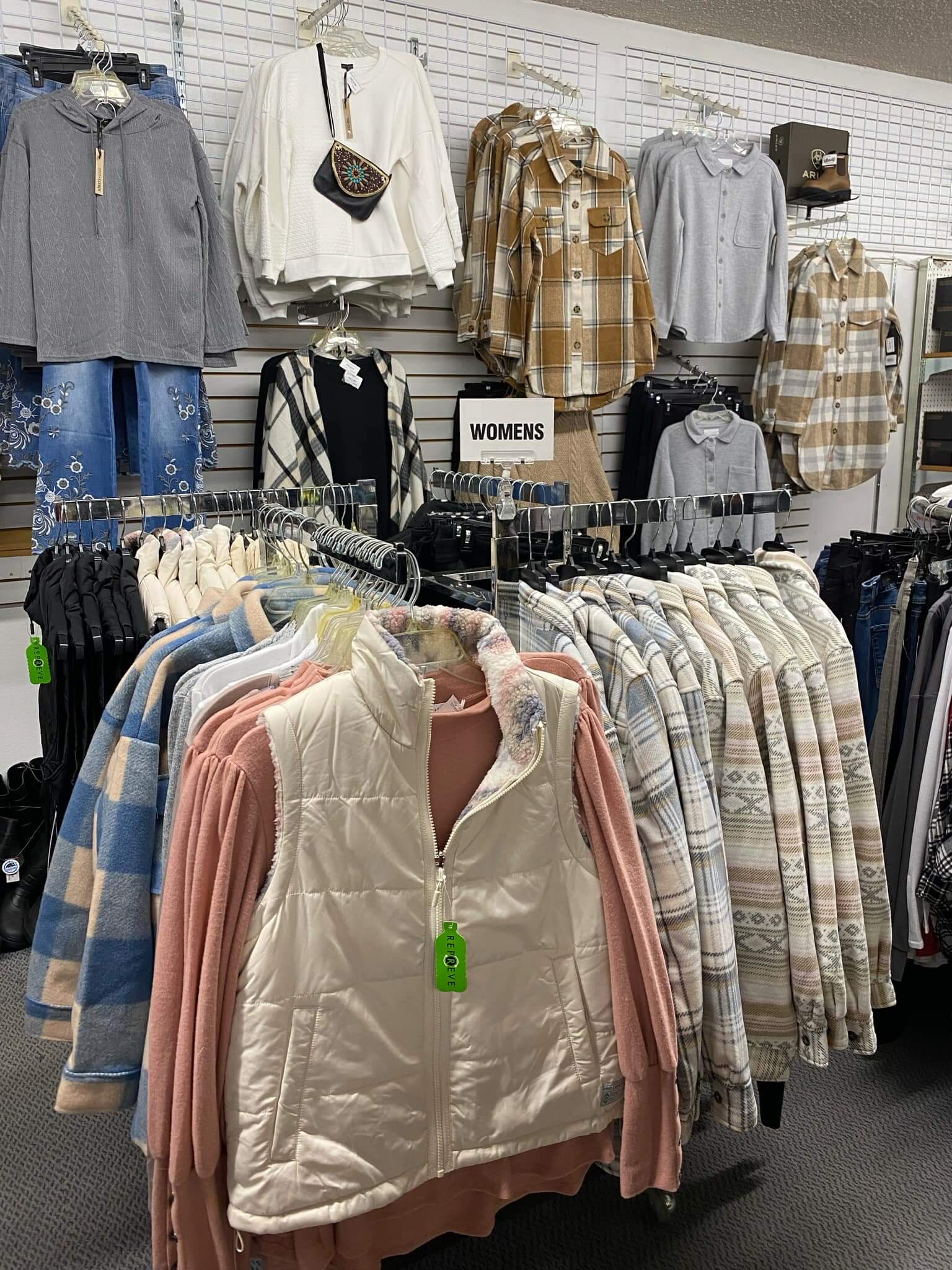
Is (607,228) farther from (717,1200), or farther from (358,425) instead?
(717,1200)

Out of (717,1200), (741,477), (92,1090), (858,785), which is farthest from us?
(741,477)

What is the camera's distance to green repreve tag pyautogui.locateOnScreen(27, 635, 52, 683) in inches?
76.2

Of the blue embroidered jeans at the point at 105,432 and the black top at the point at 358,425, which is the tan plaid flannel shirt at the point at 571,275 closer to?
the black top at the point at 358,425

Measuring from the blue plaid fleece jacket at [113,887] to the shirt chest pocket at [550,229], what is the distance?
258 cm

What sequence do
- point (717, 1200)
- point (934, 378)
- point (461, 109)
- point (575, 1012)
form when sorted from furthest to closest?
point (934, 378) → point (461, 109) → point (717, 1200) → point (575, 1012)

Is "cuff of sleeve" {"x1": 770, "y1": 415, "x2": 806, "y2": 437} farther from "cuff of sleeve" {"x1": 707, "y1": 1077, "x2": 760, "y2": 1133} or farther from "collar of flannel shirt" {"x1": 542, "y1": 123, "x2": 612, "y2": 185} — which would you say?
"cuff of sleeve" {"x1": 707, "y1": 1077, "x2": 760, "y2": 1133}

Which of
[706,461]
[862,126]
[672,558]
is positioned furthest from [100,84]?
[862,126]

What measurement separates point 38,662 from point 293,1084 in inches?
47.2

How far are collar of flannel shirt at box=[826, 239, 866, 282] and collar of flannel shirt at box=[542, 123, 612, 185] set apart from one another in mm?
1307

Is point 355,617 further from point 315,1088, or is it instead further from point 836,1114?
point 836,1114

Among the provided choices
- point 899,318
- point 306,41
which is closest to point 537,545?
point 306,41

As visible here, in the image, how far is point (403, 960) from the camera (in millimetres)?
1197

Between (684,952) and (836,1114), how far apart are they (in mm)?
1074

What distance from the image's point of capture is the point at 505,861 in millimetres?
1237
